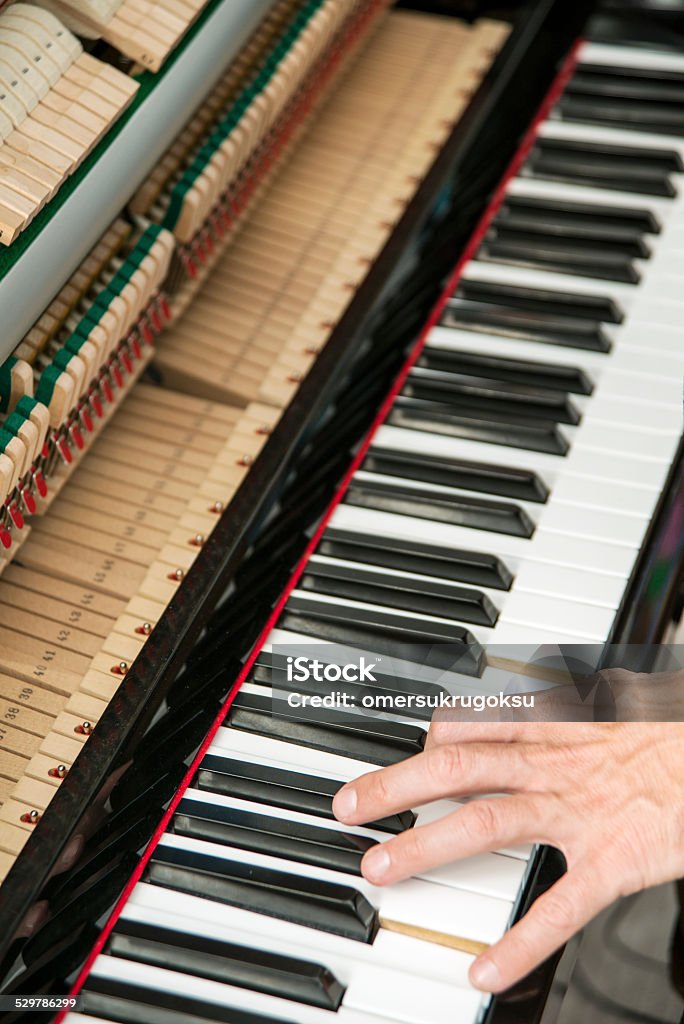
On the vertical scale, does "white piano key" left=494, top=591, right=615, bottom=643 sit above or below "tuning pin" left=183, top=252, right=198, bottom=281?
below

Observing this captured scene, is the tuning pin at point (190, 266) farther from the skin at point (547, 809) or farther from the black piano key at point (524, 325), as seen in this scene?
the skin at point (547, 809)

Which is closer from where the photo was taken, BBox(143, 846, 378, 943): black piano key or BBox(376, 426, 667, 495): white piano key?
BBox(143, 846, 378, 943): black piano key

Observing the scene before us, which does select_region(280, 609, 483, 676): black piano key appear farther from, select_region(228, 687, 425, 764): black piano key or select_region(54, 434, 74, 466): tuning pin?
select_region(54, 434, 74, 466): tuning pin

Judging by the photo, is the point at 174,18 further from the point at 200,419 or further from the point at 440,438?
the point at 440,438

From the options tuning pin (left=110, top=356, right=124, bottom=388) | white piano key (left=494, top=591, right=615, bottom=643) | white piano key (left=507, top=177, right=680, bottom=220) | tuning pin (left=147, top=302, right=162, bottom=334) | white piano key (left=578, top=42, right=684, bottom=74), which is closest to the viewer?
white piano key (left=494, top=591, right=615, bottom=643)

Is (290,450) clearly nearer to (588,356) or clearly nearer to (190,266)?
(190,266)

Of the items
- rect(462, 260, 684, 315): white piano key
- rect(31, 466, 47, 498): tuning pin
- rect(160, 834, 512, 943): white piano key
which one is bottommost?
rect(160, 834, 512, 943): white piano key

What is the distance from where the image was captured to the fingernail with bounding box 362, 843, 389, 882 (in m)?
1.65

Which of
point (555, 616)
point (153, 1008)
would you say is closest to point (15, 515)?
point (153, 1008)

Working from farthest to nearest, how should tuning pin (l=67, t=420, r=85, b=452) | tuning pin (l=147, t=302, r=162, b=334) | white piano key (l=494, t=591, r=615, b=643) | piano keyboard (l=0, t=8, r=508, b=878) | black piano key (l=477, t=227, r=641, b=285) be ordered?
black piano key (l=477, t=227, r=641, b=285), tuning pin (l=147, t=302, r=162, b=334), tuning pin (l=67, t=420, r=85, b=452), white piano key (l=494, t=591, r=615, b=643), piano keyboard (l=0, t=8, r=508, b=878)

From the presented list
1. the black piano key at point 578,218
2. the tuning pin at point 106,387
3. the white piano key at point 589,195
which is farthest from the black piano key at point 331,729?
the white piano key at point 589,195

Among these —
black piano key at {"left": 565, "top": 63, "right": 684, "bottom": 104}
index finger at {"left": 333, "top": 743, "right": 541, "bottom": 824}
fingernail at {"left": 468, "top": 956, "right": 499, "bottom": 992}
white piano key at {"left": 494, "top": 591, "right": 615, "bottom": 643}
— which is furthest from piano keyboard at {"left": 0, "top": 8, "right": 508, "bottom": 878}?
fingernail at {"left": 468, "top": 956, "right": 499, "bottom": 992}

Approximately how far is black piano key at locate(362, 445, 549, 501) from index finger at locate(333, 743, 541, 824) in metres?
0.61

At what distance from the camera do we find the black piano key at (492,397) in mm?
2322
